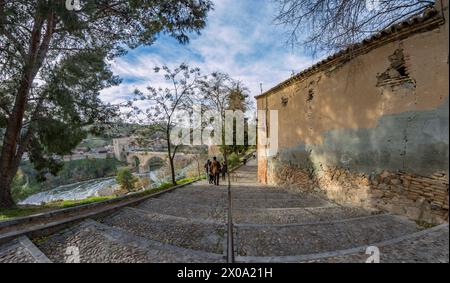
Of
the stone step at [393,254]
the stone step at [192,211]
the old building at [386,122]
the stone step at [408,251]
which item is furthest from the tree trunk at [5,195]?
the old building at [386,122]

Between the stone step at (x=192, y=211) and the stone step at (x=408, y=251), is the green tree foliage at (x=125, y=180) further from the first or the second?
the stone step at (x=408, y=251)

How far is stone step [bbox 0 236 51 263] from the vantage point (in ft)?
8.02

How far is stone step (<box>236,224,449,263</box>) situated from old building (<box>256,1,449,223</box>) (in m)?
0.82

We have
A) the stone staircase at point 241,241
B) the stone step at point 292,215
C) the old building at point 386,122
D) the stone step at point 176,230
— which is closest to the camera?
the stone staircase at point 241,241

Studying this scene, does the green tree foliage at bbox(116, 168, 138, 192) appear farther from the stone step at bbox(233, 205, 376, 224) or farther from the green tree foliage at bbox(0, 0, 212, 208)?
the stone step at bbox(233, 205, 376, 224)

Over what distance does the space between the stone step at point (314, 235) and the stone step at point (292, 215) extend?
45 cm

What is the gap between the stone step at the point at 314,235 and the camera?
8.85ft

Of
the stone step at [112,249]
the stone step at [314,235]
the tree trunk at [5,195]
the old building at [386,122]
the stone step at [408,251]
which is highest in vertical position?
the old building at [386,122]

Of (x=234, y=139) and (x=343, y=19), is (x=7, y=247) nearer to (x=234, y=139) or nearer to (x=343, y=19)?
(x=343, y=19)

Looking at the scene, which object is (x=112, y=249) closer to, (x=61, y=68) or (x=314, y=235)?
(x=314, y=235)

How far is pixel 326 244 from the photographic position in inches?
109
